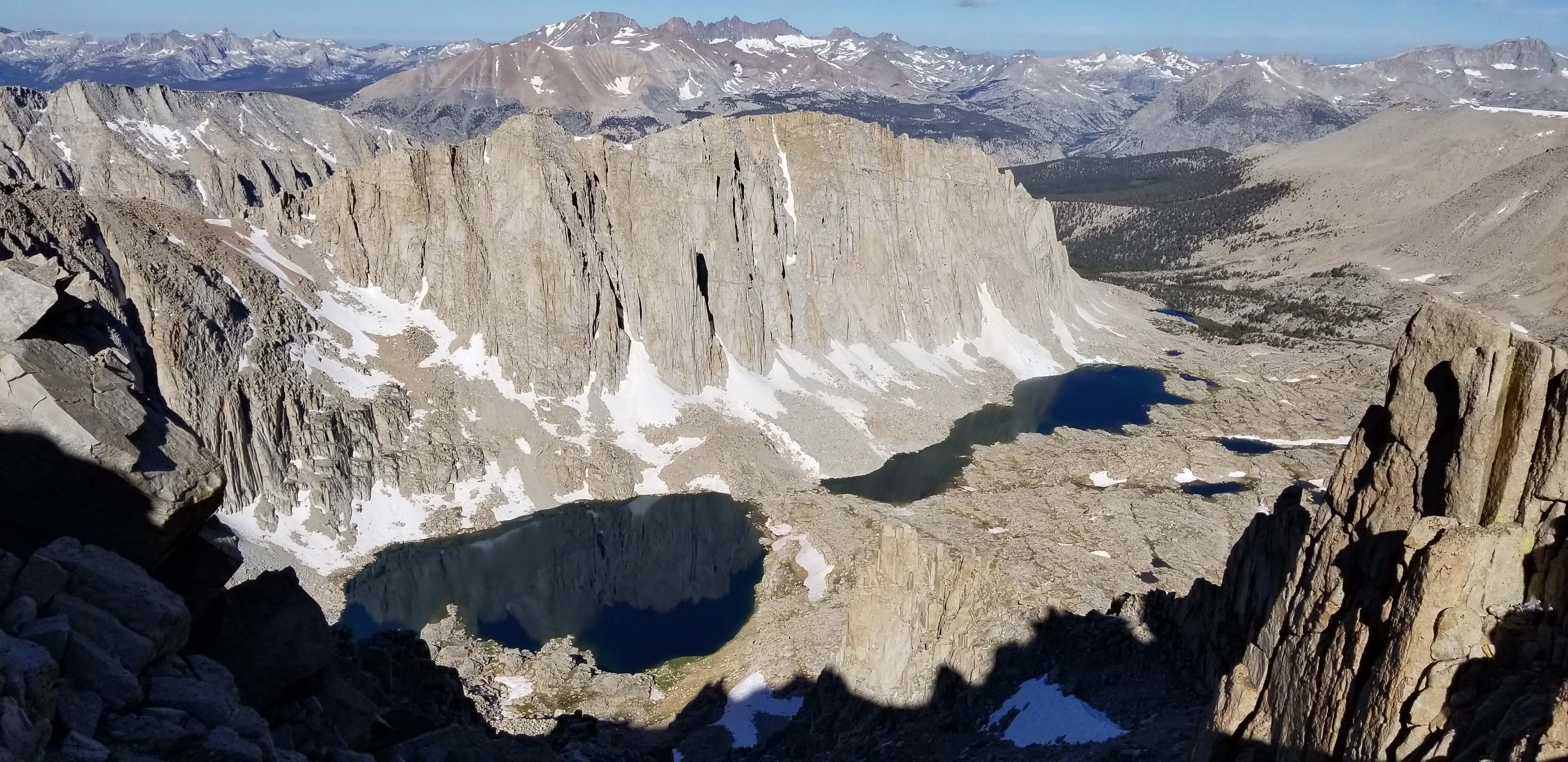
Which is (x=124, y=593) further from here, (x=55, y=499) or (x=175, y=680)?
(x=55, y=499)

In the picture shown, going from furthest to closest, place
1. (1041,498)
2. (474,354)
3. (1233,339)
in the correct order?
(1233,339), (474,354), (1041,498)

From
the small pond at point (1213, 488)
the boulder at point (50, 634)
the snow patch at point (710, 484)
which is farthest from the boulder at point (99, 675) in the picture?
the small pond at point (1213, 488)

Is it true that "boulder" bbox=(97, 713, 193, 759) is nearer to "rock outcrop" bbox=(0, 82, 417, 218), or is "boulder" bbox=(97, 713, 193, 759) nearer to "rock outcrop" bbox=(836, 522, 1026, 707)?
"rock outcrop" bbox=(836, 522, 1026, 707)

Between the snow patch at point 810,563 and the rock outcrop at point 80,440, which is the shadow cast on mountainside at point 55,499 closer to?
the rock outcrop at point 80,440

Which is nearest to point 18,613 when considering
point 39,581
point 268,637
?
point 39,581

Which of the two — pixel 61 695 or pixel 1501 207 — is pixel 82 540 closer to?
pixel 61 695

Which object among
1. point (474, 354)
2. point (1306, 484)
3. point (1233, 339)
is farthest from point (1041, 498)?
point (1233, 339)
